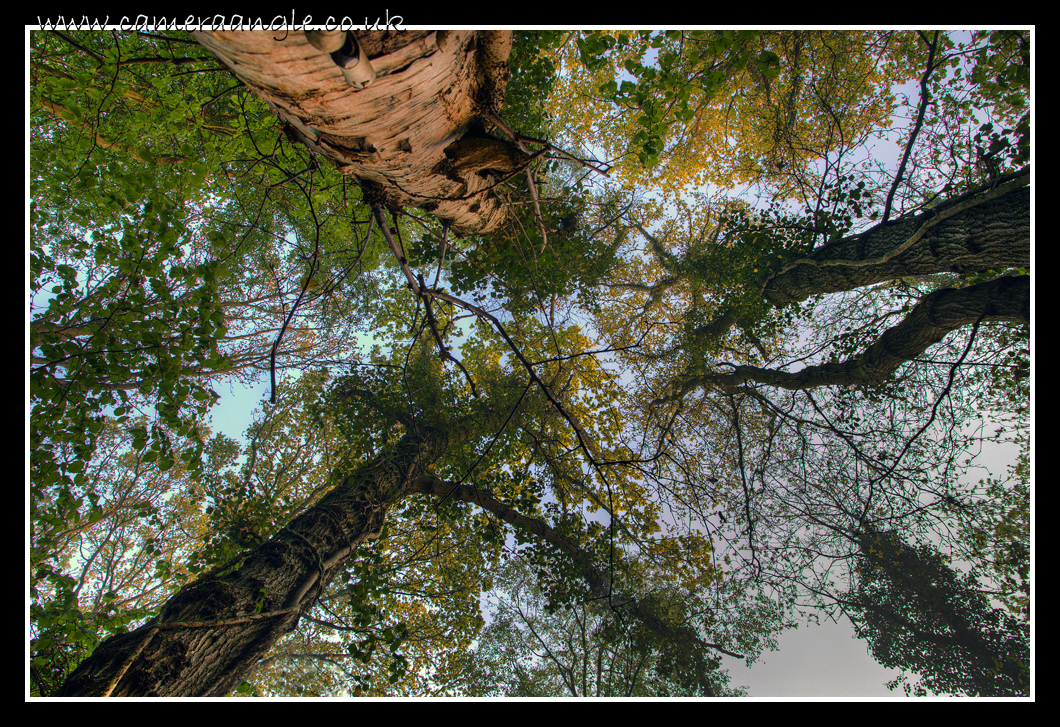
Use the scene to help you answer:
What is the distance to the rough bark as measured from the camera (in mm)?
3963

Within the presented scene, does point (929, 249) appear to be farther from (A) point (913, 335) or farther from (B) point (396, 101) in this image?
(B) point (396, 101)

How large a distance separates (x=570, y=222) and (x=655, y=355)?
10.8 ft

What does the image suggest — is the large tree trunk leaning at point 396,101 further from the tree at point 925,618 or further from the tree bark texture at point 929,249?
the tree at point 925,618

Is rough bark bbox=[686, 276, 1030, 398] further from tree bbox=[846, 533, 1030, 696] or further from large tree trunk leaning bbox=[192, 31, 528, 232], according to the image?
large tree trunk leaning bbox=[192, 31, 528, 232]

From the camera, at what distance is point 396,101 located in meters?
1.57

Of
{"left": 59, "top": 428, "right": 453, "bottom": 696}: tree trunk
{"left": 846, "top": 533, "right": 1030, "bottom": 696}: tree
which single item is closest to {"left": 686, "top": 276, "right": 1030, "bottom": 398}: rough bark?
{"left": 846, "top": 533, "right": 1030, "bottom": 696}: tree

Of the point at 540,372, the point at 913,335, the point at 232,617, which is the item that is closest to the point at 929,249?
the point at 913,335

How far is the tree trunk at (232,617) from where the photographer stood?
239 cm

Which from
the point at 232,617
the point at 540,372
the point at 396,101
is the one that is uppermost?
the point at 540,372

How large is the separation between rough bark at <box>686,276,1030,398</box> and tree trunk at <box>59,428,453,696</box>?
5.76 metres

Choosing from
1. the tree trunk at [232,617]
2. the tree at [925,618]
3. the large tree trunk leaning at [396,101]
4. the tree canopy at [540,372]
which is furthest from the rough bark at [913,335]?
the tree trunk at [232,617]

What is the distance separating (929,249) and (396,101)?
5520 millimetres

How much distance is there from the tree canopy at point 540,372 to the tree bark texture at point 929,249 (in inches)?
1.4

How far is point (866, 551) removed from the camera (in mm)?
5633
